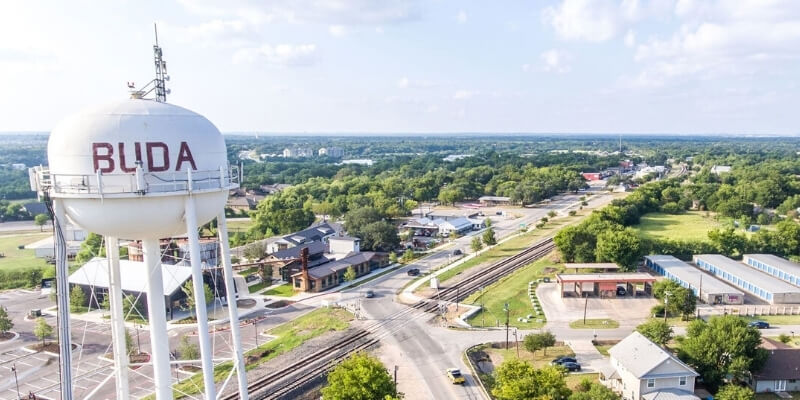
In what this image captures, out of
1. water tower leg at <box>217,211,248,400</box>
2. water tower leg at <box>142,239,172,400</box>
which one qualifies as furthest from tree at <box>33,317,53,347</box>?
water tower leg at <box>217,211,248,400</box>

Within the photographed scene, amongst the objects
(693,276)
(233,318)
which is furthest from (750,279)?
(233,318)

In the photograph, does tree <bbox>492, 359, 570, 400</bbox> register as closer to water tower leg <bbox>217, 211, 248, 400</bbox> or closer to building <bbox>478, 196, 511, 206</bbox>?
water tower leg <bbox>217, 211, 248, 400</bbox>

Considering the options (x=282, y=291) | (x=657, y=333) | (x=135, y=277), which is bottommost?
(x=282, y=291)

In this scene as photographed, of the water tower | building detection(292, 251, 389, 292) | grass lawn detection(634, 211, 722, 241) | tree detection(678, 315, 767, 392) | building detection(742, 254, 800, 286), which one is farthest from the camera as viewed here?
grass lawn detection(634, 211, 722, 241)

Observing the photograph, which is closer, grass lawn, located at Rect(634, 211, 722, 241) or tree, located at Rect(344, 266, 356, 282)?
tree, located at Rect(344, 266, 356, 282)

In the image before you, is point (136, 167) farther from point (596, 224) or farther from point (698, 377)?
point (596, 224)

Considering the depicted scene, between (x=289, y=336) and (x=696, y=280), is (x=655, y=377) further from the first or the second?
(x=696, y=280)

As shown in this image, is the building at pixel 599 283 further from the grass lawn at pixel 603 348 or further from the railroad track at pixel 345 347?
the grass lawn at pixel 603 348
